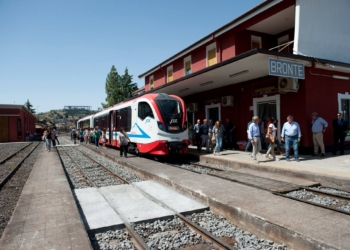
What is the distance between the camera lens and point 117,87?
54.8m

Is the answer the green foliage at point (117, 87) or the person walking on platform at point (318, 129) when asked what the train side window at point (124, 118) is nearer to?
the person walking on platform at point (318, 129)

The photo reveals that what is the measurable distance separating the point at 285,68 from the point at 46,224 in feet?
27.2

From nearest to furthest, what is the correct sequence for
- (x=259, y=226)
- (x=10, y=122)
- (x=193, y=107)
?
(x=259, y=226)
(x=193, y=107)
(x=10, y=122)

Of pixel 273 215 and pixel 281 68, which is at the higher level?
pixel 281 68

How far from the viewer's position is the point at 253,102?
12.8m

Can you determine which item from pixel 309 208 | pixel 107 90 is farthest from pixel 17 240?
pixel 107 90

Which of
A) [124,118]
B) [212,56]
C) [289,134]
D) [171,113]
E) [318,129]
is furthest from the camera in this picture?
[212,56]

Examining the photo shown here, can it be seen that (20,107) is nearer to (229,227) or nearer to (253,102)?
(253,102)

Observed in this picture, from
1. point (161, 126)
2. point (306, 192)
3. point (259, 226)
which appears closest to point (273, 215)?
point (259, 226)

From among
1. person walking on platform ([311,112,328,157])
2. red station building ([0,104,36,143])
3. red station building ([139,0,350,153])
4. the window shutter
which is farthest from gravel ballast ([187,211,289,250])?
red station building ([0,104,36,143])

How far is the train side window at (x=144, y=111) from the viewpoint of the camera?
11.7 metres

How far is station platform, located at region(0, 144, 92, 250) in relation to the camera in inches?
148

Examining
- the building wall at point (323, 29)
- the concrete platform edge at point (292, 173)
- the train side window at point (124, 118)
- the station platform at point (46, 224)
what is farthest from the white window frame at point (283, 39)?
the station platform at point (46, 224)

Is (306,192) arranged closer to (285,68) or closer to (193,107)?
(285,68)
